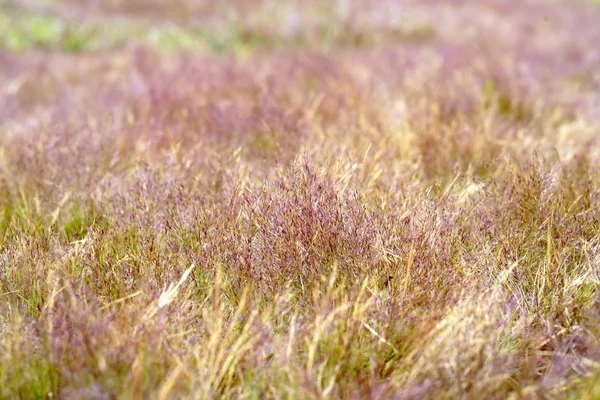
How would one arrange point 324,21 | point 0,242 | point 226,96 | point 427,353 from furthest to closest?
1. point 324,21
2. point 226,96
3. point 0,242
4. point 427,353

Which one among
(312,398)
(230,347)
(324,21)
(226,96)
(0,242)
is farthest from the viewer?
(324,21)

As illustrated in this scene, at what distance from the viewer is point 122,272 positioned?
1.98 m

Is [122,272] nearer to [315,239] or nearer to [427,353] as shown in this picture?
[315,239]

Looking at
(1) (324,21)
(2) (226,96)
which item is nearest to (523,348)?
(2) (226,96)

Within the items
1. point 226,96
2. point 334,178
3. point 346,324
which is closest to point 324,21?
point 226,96

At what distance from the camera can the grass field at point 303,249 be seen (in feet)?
5.17

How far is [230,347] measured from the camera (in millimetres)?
1694

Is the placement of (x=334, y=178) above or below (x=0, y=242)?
above

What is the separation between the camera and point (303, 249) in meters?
2.00

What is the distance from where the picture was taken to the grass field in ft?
5.17

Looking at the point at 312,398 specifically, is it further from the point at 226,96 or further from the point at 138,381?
the point at 226,96

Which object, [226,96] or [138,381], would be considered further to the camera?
[226,96]

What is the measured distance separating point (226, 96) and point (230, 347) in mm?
3173

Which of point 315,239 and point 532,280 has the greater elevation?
point 315,239
